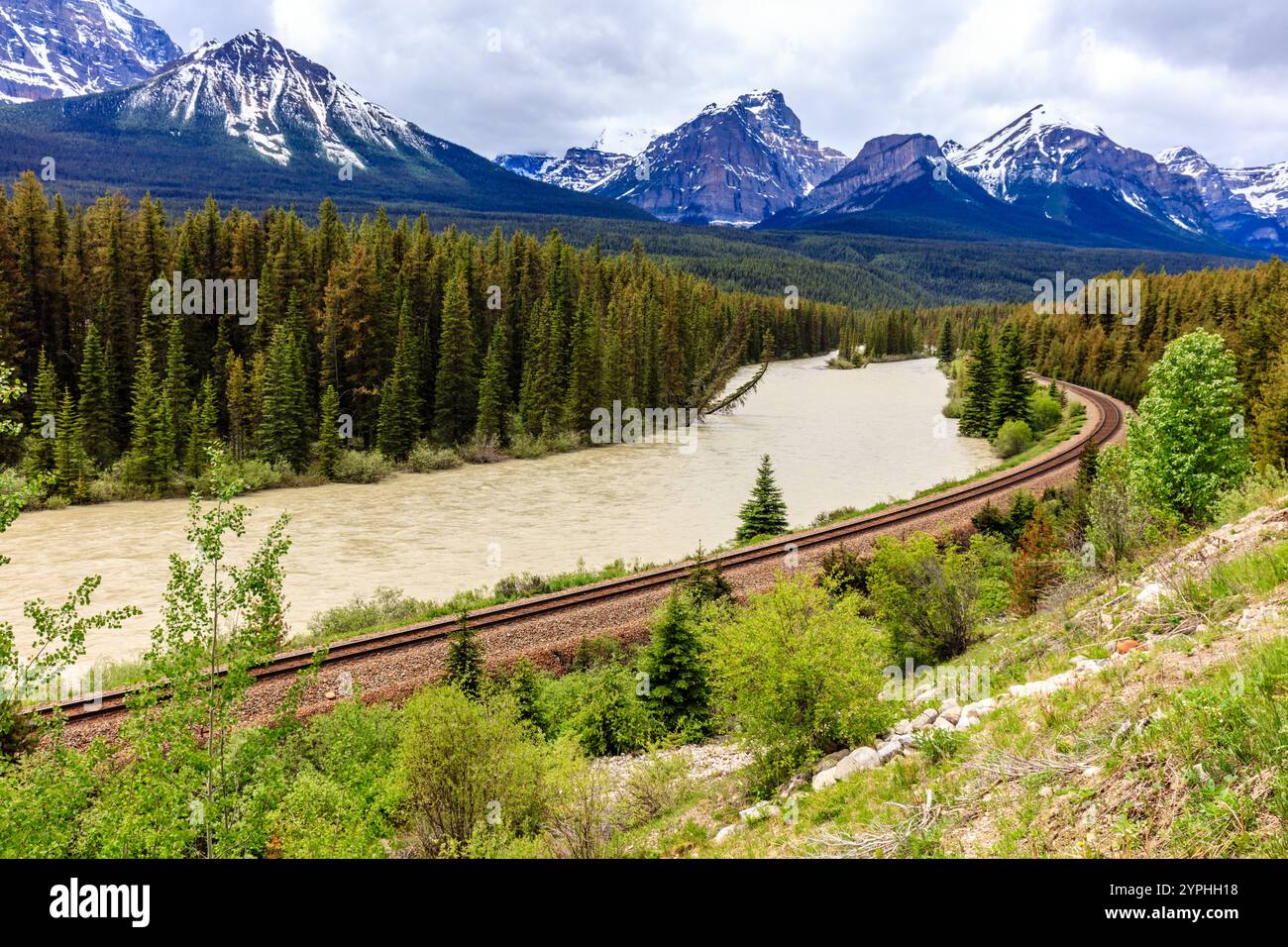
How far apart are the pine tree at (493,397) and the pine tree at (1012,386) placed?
48.1m

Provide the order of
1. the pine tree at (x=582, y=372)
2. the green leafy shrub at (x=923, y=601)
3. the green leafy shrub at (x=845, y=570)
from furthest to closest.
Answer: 1. the pine tree at (x=582, y=372)
2. the green leafy shrub at (x=845, y=570)
3. the green leafy shrub at (x=923, y=601)

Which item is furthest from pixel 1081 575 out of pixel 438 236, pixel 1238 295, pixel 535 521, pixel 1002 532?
pixel 1238 295

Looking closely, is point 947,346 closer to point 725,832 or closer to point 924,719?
point 924,719

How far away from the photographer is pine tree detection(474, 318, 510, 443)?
64.9m

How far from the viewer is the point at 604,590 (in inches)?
1120

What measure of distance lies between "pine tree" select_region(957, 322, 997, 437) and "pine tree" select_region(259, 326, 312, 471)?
6341 cm

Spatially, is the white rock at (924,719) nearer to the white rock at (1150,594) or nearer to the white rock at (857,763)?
the white rock at (857,763)

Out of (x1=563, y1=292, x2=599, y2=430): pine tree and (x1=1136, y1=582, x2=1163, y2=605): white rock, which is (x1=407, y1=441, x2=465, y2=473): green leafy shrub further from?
(x1=1136, y1=582, x2=1163, y2=605): white rock

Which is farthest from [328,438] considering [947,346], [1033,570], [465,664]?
[947,346]

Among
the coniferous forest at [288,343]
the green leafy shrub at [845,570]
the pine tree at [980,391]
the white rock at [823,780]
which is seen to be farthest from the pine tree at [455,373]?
the white rock at [823,780]

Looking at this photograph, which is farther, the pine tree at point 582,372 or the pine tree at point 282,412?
the pine tree at point 582,372

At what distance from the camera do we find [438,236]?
262 feet

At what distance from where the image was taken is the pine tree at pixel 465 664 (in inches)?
755

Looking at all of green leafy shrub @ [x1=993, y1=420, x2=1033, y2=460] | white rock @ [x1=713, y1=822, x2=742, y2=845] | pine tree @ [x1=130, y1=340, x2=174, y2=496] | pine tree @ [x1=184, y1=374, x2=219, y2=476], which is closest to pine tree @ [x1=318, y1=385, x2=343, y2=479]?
pine tree @ [x1=184, y1=374, x2=219, y2=476]
